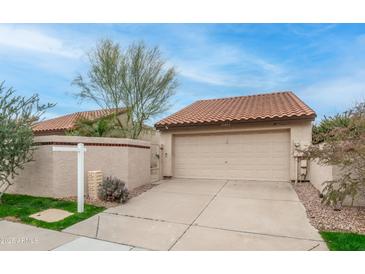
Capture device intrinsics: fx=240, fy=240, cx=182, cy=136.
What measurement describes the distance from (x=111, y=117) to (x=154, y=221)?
760 cm

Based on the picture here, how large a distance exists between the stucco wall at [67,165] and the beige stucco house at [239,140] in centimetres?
342

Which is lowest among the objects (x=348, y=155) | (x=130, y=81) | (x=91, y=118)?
(x=348, y=155)

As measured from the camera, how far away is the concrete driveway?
4.17 m

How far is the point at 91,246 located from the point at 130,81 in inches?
423

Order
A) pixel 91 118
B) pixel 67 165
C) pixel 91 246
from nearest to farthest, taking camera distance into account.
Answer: pixel 91 246, pixel 67 165, pixel 91 118

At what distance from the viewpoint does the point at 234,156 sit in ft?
35.9

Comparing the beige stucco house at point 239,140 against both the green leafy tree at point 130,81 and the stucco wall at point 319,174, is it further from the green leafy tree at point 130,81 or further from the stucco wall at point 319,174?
the green leafy tree at point 130,81

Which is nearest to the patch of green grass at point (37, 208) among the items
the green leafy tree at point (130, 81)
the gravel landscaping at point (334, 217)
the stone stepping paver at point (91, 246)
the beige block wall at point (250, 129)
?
the stone stepping paver at point (91, 246)

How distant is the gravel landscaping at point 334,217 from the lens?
4.76 m

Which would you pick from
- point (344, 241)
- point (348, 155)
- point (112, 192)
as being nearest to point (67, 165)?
point (112, 192)

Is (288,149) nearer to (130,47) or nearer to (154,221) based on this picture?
(154,221)

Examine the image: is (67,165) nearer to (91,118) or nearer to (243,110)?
(91,118)

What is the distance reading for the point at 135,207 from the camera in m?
6.48

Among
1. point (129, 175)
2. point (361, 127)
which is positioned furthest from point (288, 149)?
point (129, 175)
